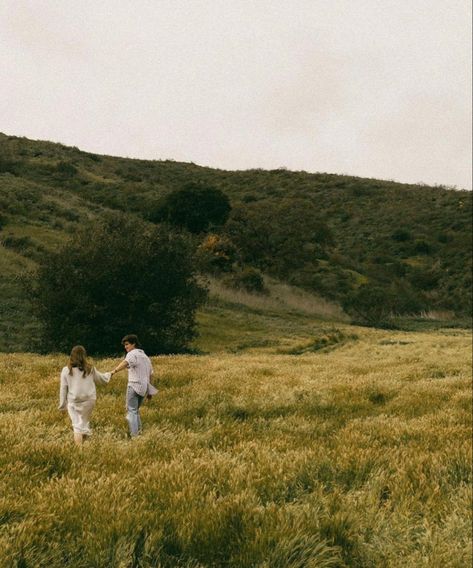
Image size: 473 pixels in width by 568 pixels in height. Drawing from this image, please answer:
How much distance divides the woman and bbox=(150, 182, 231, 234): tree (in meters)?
38.9

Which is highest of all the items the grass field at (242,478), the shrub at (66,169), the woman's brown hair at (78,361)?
the shrub at (66,169)

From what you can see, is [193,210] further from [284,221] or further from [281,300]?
[281,300]

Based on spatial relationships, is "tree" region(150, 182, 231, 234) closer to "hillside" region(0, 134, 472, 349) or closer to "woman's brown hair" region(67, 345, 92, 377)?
"hillside" region(0, 134, 472, 349)

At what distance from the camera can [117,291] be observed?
20.8 m

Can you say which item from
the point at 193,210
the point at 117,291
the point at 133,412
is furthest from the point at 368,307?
the point at 133,412

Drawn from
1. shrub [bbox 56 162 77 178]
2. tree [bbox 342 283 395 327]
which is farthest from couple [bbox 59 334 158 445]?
shrub [bbox 56 162 77 178]

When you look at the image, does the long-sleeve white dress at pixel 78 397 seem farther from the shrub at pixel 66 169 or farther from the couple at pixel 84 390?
the shrub at pixel 66 169

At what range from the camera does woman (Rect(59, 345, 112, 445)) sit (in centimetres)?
786

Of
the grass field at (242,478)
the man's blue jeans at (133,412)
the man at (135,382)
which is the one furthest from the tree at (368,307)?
the man's blue jeans at (133,412)

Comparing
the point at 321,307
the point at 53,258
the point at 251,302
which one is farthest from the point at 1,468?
the point at 321,307

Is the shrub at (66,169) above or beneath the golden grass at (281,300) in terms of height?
above

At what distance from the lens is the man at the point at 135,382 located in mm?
8375

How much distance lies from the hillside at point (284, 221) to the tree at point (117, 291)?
198 centimetres

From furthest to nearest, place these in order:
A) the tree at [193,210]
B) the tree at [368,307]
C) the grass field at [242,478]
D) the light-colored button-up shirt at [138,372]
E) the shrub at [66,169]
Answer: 1. the shrub at [66,169]
2. the tree at [193,210]
3. the tree at [368,307]
4. the light-colored button-up shirt at [138,372]
5. the grass field at [242,478]
